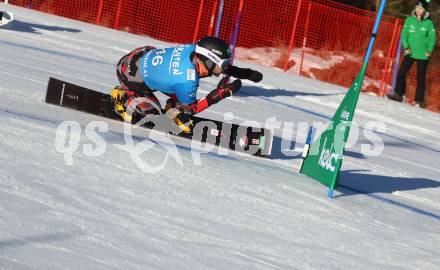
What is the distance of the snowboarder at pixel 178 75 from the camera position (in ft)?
27.3

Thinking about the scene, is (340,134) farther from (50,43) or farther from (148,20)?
(148,20)

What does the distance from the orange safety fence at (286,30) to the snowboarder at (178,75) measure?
→ 1054 centimetres

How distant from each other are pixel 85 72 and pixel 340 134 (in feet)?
19.1

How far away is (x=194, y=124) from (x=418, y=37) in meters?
8.86

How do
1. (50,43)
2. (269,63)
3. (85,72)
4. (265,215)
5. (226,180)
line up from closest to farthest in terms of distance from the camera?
(265,215), (226,180), (85,72), (50,43), (269,63)

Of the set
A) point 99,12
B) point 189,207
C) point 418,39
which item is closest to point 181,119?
point 189,207

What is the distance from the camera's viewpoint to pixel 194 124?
8.89 metres

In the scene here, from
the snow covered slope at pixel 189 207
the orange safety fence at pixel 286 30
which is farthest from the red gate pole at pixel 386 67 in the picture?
the snow covered slope at pixel 189 207

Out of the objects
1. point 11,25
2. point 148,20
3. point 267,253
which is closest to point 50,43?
point 11,25

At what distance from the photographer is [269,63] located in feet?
65.4

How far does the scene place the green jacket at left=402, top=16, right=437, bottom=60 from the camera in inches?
655

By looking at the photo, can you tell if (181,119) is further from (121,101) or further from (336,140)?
(336,140)

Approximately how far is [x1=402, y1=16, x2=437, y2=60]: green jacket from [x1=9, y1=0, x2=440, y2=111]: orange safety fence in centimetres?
233

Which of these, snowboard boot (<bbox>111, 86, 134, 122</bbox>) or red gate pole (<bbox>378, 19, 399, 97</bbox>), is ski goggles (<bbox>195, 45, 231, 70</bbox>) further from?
red gate pole (<bbox>378, 19, 399, 97</bbox>)
